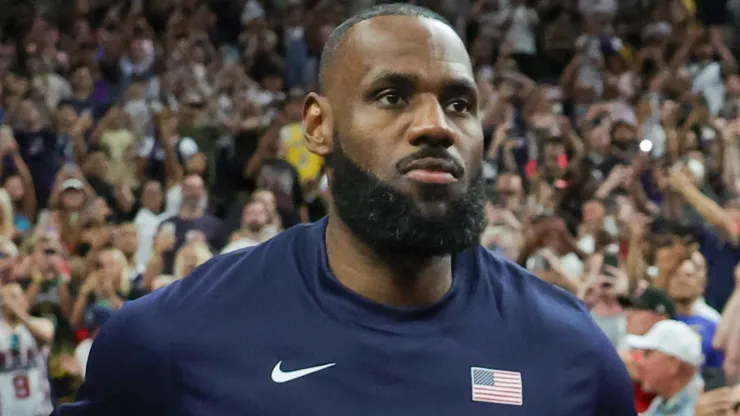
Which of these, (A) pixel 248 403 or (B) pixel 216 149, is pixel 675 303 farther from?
(B) pixel 216 149

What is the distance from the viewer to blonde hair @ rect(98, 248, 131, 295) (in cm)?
761

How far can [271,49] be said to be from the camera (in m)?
13.0

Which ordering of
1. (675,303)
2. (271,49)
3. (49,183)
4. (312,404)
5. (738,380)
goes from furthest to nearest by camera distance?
1. (271,49)
2. (49,183)
3. (675,303)
4. (738,380)
5. (312,404)

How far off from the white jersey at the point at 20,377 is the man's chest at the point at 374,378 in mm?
4719

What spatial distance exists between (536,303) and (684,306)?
3.79 m

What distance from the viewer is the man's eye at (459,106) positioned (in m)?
2.23

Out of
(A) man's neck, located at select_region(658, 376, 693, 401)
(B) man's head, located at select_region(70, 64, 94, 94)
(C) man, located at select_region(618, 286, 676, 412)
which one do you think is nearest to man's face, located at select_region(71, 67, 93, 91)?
(B) man's head, located at select_region(70, 64, 94, 94)

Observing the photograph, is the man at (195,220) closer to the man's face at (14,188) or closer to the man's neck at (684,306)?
the man's face at (14,188)

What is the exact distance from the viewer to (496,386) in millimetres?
2154

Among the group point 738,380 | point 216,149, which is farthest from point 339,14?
point 738,380

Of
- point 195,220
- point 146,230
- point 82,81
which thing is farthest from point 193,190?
point 82,81

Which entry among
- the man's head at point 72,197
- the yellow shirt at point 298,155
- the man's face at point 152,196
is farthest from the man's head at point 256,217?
the yellow shirt at point 298,155

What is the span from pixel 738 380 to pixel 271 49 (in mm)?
8909

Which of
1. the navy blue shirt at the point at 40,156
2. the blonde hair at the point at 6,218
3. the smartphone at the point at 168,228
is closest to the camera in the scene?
the smartphone at the point at 168,228
